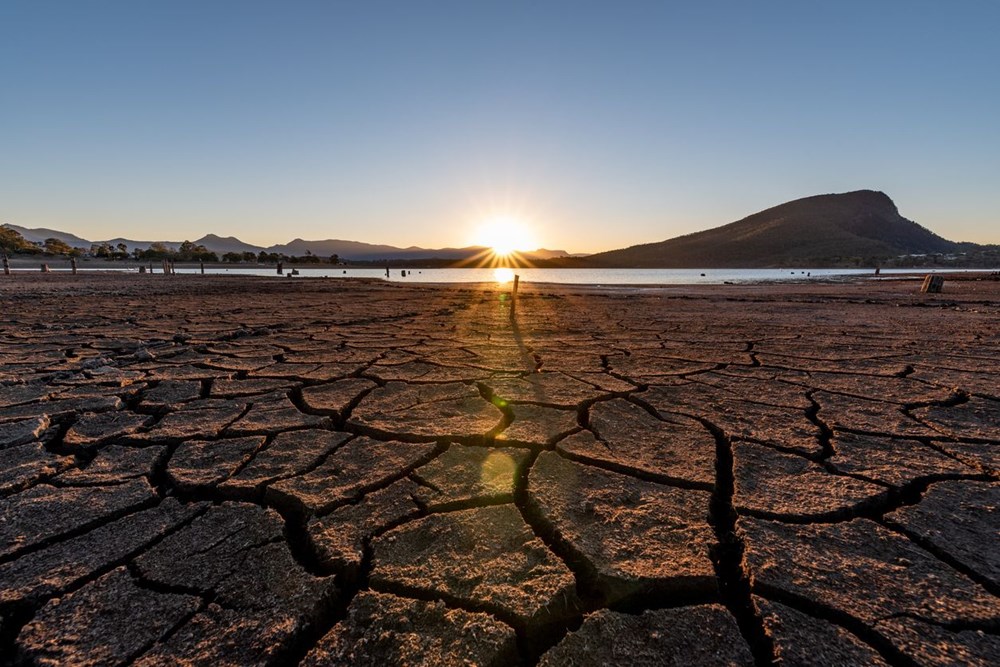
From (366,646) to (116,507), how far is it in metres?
1.09

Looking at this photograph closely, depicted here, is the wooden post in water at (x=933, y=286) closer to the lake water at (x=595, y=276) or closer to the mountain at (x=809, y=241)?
the lake water at (x=595, y=276)

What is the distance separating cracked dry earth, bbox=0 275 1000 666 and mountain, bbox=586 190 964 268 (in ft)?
221

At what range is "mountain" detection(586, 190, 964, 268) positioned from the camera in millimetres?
61719

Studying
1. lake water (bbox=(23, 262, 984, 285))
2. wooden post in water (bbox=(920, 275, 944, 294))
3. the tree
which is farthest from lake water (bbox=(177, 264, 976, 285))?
the tree

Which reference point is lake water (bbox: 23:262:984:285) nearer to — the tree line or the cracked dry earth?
the tree line

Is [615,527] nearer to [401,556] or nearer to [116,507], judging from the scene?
[401,556]

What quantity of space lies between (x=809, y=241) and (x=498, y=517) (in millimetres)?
81581

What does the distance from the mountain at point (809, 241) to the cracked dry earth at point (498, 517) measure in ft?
221

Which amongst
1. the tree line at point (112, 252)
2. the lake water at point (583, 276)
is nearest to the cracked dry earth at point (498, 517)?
the lake water at point (583, 276)

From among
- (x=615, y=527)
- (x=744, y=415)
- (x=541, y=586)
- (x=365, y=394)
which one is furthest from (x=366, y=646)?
(x=744, y=415)

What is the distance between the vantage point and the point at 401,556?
1.18 metres

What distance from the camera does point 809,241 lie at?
6588 centimetres

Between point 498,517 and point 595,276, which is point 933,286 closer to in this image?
point 498,517

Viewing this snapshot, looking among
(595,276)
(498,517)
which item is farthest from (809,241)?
(498,517)
